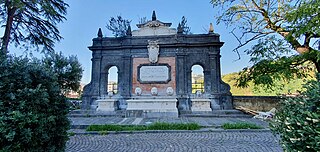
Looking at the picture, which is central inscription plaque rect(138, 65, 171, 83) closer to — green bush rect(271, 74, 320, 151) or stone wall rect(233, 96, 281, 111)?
stone wall rect(233, 96, 281, 111)

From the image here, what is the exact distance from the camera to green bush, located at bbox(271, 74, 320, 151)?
1.77m

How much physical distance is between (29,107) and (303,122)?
9.74ft

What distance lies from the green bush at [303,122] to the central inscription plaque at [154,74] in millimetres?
10876

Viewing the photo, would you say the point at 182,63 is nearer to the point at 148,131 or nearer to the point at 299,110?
the point at 148,131

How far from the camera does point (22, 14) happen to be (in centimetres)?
1155

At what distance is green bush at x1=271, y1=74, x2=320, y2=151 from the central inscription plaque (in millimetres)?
10876

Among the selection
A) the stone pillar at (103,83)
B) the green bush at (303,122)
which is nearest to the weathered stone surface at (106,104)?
the stone pillar at (103,83)

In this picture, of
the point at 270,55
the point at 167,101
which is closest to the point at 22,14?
the point at 167,101

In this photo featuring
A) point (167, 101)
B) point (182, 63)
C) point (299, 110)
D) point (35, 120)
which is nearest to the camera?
point (299, 110)

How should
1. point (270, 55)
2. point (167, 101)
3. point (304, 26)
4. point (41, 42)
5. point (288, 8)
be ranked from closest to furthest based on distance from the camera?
point (304, 26)
point (288, 8)
point (270, 55)
point (167, 101)
point (41, 42)

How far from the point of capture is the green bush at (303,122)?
1766mm

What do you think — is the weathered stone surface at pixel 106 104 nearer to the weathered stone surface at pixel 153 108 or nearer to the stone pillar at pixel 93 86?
the stone pillar at pixel 93 86

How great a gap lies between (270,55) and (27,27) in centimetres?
1387

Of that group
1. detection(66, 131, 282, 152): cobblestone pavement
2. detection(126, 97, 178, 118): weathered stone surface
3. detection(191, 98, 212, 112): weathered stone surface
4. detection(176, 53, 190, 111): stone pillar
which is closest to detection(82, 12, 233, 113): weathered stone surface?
detection(176, 53, 190, 111): stone pillar
